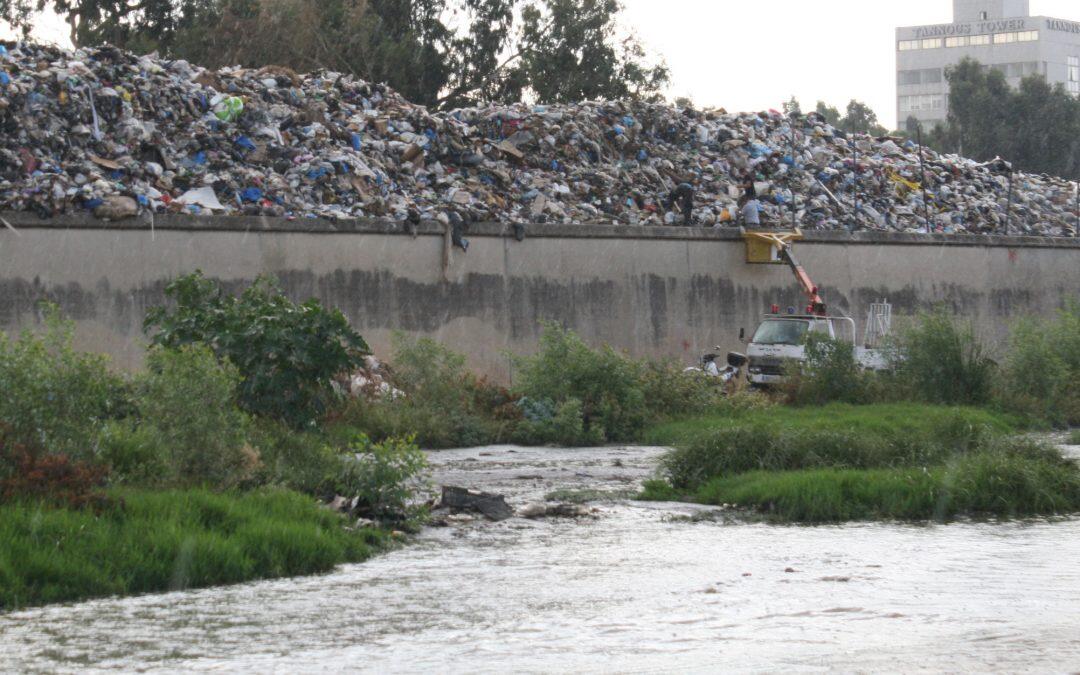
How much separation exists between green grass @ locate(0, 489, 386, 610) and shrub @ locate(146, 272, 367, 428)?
2.20m

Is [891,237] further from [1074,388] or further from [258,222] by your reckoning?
[258,222]

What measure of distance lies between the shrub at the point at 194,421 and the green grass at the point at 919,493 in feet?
15.2

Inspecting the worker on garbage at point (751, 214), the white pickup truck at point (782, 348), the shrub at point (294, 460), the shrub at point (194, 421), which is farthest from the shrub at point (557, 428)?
the worker on garbage at point (751, 214)

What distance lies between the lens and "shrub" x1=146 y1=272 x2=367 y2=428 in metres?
12.4

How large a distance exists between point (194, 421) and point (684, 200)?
17.7m

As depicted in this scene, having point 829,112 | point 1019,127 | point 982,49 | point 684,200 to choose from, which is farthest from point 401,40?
point 982,49

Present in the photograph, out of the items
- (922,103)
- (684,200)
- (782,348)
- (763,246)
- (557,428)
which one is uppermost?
(922,103)

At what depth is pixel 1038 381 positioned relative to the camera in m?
21.5

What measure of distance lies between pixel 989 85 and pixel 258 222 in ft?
194

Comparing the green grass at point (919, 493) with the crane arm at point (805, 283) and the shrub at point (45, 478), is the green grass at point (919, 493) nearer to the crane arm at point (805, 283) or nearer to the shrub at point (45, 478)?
the shrub at point (45, 478)

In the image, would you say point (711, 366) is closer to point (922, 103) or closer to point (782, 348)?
point (782, 348)

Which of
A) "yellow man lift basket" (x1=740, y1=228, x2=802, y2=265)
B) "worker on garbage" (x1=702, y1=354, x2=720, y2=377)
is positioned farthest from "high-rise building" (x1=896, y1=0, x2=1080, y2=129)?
"worker on garbage" (x1=702, y1=354, x2=720, y2=377)

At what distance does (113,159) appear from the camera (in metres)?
21.5

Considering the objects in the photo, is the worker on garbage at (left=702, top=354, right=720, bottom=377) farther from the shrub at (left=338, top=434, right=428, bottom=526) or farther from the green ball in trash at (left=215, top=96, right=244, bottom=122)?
the shrub at (left=338, top=434, right=428, bottom=526)
